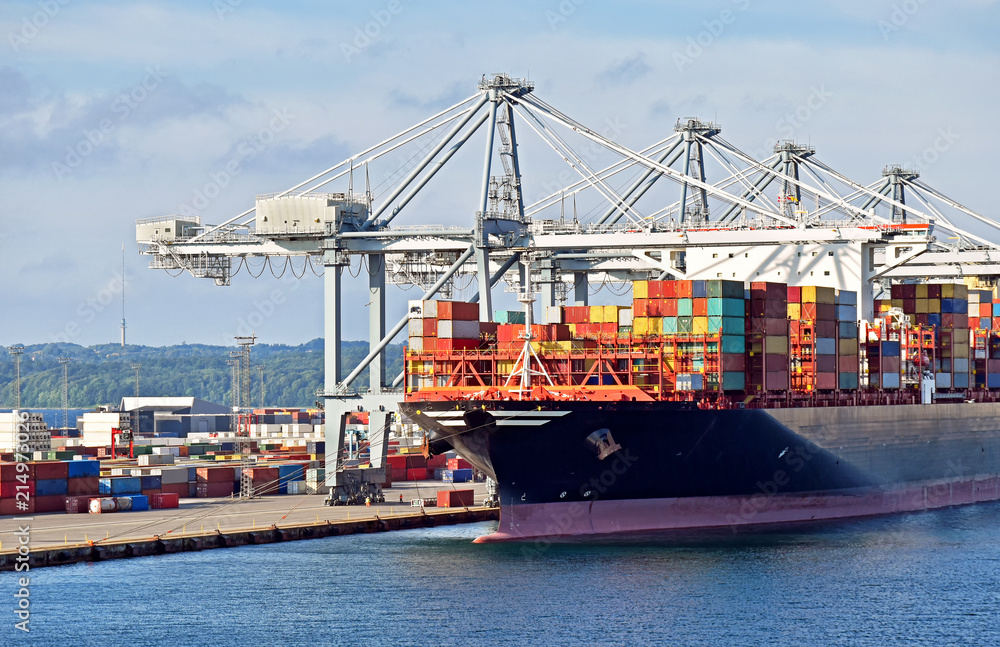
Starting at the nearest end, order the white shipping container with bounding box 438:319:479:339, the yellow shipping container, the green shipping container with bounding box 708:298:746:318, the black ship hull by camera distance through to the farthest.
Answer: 1. the black ship hull
2. the green shipping container with bounding box 708:298:746:318
3. the white shipping container with bounding box 438:319:479:339
4. the yellow shipping container

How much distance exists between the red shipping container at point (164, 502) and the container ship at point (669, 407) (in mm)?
16041

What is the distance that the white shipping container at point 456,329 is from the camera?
55219mm

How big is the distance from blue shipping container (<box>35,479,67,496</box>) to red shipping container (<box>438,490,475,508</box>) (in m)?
17.8

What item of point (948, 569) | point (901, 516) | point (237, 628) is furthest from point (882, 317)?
point (237, 628)

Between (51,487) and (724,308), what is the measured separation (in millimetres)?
33147

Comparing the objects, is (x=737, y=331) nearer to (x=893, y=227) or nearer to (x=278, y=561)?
(x=893, y=227)

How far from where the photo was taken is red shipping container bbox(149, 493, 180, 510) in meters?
68.1

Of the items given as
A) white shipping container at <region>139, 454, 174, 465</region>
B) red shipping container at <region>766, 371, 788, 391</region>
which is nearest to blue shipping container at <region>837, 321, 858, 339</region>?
red shipping container at <region>766, 371, 788, 391</region>

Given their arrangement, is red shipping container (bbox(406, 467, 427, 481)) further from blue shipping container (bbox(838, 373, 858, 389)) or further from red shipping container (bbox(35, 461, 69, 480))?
blue shipping container (bbox(838, 373, 858, 389))

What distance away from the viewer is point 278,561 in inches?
2002

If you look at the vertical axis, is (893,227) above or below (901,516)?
above

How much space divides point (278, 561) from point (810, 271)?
101 ft

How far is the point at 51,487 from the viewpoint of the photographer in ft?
217

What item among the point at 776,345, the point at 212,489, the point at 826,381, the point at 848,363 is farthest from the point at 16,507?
the point at 848,363
